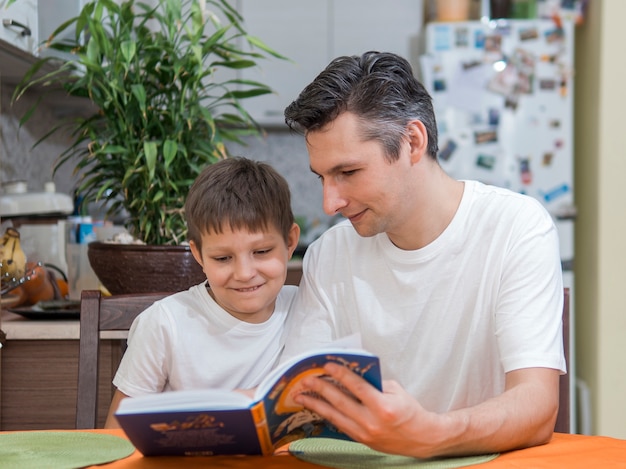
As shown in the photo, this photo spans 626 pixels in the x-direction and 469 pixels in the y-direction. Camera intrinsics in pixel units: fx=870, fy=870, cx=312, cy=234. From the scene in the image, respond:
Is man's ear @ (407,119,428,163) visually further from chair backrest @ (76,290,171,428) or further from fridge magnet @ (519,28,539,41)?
fridge magnet @ (519,28,539,41)

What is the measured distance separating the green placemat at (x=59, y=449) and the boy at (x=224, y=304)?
0.75 ft

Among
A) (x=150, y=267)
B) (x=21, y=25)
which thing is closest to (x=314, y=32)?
(x=21, y=25)

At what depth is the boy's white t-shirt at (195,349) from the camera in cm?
139

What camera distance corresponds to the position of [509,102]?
365 centimetres

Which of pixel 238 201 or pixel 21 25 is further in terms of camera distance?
pixel 21 25

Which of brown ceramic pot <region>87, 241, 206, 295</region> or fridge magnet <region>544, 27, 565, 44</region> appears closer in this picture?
brown ceramic pot <region>87, 241, 206, 295</region>

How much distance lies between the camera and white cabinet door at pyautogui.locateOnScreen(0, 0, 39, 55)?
2.01 metres

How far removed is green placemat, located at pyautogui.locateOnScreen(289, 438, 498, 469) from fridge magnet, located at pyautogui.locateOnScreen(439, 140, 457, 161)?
2631 millimetres

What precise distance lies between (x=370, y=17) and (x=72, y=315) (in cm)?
250

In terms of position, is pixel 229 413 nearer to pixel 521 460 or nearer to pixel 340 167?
pixel 521 460

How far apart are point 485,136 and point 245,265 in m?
2.47

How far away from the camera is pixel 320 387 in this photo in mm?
950

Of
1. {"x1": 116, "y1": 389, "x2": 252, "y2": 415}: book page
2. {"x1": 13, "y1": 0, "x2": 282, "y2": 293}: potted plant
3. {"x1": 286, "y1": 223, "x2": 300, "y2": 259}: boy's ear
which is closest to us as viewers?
{"x1": 116, "y1": 389, "x2": 252, "y2": 415}: book page

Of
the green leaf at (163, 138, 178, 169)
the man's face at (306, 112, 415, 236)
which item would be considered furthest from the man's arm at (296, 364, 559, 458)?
the green leaf at (163, 138, 178, 169)
